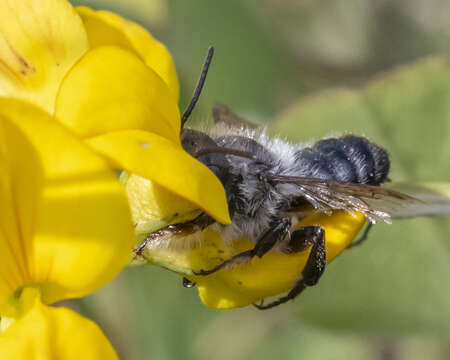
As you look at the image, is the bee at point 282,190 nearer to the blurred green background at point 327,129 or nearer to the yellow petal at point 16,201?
the yellow petal at point 16,201

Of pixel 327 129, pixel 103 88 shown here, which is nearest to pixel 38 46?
pixel 103 88

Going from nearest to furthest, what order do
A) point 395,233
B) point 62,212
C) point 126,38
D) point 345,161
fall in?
point 62,212, point 126,38, point 345,161, point 395,233

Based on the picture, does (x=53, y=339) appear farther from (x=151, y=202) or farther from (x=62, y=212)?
(x=151, y=202)

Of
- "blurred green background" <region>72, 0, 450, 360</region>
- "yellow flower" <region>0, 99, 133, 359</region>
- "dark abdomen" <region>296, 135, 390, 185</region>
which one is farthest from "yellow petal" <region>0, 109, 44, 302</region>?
"blurred green background" <region>72, 0, 450, 360</region>

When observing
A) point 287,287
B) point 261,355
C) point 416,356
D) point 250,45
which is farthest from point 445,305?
point 250,45

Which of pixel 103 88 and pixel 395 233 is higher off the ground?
pixel 103 88

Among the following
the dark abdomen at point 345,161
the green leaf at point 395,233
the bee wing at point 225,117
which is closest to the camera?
the dark abdomen at point 345,161

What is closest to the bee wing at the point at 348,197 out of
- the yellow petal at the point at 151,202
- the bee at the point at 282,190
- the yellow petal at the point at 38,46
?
the bee at the point at 282,190
